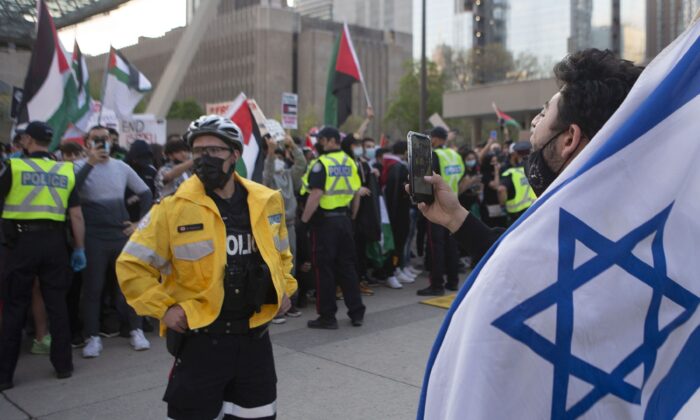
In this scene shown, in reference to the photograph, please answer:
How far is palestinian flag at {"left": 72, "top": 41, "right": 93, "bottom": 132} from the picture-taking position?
8.54 metres

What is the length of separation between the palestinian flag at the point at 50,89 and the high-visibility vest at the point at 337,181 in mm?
3411

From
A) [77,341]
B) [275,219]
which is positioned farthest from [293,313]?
[275,219]

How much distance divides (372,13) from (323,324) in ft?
562

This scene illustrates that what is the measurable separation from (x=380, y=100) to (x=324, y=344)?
366 ft

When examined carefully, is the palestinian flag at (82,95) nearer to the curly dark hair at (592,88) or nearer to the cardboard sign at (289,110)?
the cardboard sign at (289,110)

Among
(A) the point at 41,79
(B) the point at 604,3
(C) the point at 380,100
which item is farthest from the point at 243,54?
(A) the point at 41,79

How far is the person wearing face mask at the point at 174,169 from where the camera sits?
669 cm

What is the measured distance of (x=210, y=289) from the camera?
3043mm

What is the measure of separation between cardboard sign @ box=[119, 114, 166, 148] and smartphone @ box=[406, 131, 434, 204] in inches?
391

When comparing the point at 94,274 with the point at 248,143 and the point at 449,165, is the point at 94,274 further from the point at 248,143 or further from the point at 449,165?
the point at 449,165

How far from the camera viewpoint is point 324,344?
251 inches

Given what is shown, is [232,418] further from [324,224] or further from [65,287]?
[324,224]

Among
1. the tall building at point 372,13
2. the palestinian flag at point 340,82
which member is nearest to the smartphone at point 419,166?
the palestinian flag at point 340,82

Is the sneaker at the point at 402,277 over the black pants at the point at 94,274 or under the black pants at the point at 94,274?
under
